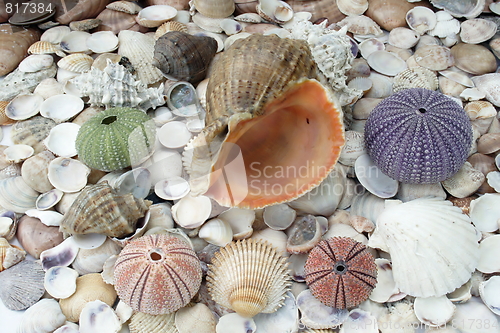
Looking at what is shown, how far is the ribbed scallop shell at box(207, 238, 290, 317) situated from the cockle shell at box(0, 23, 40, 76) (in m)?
1.56

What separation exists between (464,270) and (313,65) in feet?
3.31

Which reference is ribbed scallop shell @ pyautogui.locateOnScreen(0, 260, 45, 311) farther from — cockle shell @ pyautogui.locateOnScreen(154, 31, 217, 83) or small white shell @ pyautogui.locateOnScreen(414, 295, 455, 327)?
small white shell @ pyautogui.locateOnScreen(414, 295, 455, 327)

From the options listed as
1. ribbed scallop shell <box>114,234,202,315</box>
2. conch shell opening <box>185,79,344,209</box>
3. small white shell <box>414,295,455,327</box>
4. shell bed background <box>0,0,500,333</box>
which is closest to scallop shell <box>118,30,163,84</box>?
shell bed background <box>0,0,500,333</box>

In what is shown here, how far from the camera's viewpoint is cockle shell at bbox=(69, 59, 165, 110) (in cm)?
200

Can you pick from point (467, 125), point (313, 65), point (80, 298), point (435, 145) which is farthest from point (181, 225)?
point (467, 125)

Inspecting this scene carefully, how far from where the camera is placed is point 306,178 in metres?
1.76

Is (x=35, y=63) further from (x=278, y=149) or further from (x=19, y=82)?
(x=278, y=149)

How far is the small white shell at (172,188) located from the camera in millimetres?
1860

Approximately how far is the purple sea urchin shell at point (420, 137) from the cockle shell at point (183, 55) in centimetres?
91

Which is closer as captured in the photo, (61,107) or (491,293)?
(491,293)

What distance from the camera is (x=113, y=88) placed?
201cm

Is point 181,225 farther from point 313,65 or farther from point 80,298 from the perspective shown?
point 313,65

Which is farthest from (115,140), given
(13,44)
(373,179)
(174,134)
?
(373,179)

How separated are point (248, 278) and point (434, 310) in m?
0.71
